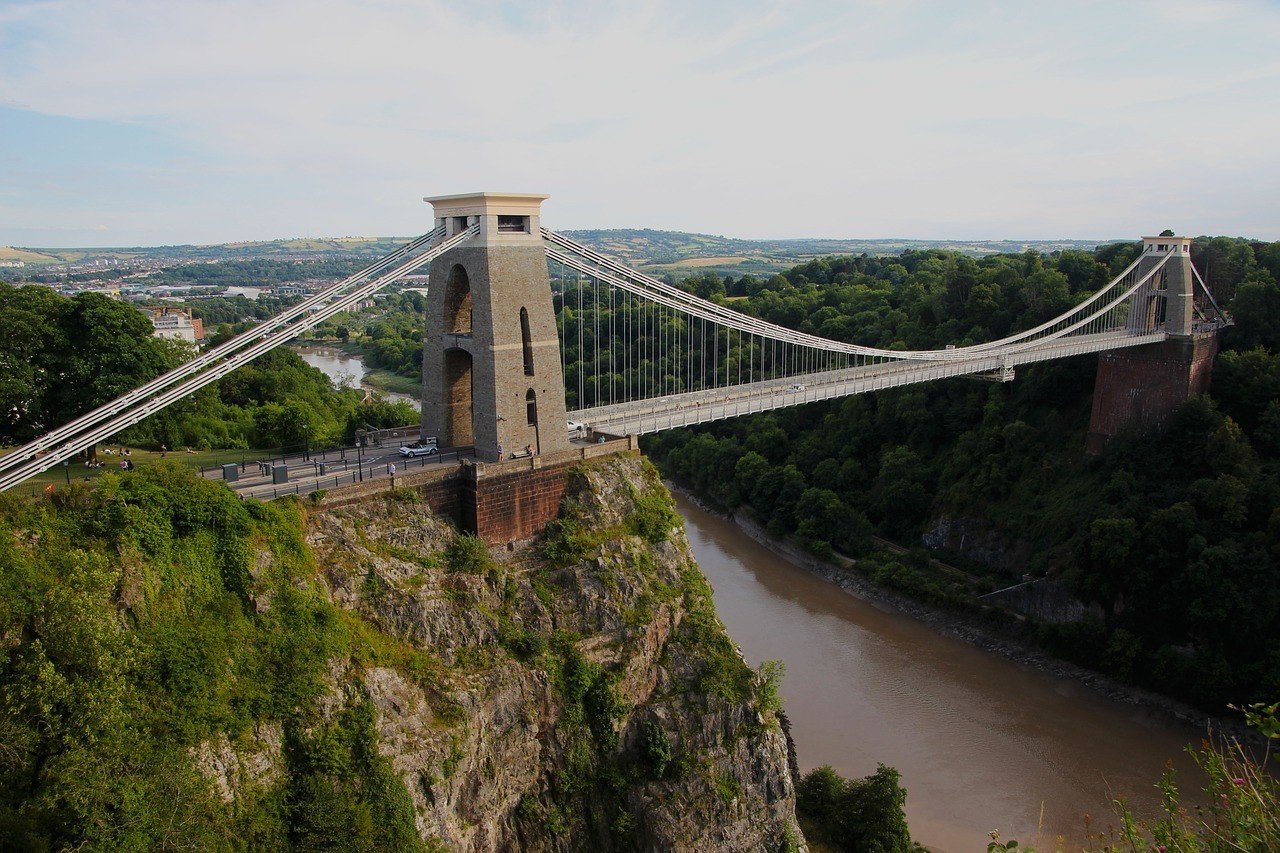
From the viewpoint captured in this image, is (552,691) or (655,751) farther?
(655,751)

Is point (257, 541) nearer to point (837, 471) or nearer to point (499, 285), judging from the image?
point (499, 285)

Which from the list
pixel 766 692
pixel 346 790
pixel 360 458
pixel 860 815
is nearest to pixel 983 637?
pixel 860 815

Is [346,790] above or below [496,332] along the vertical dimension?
below

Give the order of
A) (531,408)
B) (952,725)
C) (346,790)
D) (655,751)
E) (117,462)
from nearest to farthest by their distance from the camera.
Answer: (346,790) → (655,751) → (117,462) → (531,408) → (952,725)

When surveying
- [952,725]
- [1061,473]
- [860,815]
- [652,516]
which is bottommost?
[952,725]

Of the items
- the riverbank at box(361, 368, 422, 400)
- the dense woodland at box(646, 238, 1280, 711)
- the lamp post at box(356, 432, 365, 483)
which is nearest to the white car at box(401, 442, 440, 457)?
the lamp post at box(356, 432, 365, 483)

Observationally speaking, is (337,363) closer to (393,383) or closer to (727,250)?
(393,383)

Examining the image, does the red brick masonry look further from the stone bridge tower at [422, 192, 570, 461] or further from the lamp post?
the lamp post
